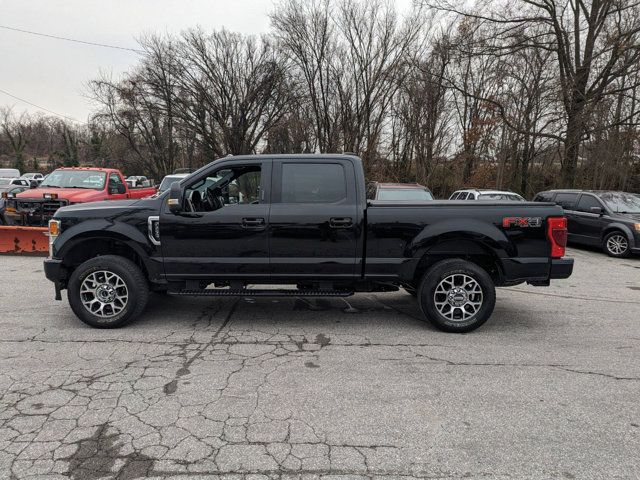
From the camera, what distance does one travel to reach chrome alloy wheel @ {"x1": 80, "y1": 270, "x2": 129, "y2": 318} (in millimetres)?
5043

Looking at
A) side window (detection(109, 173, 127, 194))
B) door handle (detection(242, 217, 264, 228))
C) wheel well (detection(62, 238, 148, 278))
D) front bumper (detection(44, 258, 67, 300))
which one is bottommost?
front bumper (detection(44, 258, 67, 300))

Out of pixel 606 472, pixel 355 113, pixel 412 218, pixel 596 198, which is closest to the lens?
pixel 606 472

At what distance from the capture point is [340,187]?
5.07m

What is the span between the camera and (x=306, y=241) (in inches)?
197

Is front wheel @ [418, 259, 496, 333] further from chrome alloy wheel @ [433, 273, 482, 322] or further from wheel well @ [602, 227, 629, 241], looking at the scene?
wheel well @ [602, 227, 629, 241]

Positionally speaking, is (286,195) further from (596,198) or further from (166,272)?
(596,198)

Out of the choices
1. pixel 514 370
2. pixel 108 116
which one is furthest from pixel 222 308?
pixel 108 116

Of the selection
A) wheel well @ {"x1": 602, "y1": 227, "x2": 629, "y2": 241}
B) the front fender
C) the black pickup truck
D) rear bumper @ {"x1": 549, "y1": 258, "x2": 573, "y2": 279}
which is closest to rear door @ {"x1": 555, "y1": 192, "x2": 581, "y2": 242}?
wheel well @ {"x1": 602, "y1": 227, "x2": 629, "y2": 241}

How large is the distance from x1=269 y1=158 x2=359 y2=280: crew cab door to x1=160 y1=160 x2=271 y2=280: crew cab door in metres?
0.15

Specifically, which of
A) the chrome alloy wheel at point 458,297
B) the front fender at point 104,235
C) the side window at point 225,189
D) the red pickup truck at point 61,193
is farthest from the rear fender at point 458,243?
the red pickup truck at point 61,193

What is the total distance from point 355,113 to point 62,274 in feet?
74.0

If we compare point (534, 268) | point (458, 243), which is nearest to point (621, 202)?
point (534, 268)

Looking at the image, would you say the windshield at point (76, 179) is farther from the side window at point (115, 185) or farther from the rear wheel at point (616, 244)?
the rear wheel at point (616, 244)

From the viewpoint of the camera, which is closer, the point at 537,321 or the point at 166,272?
the point at 166,272
